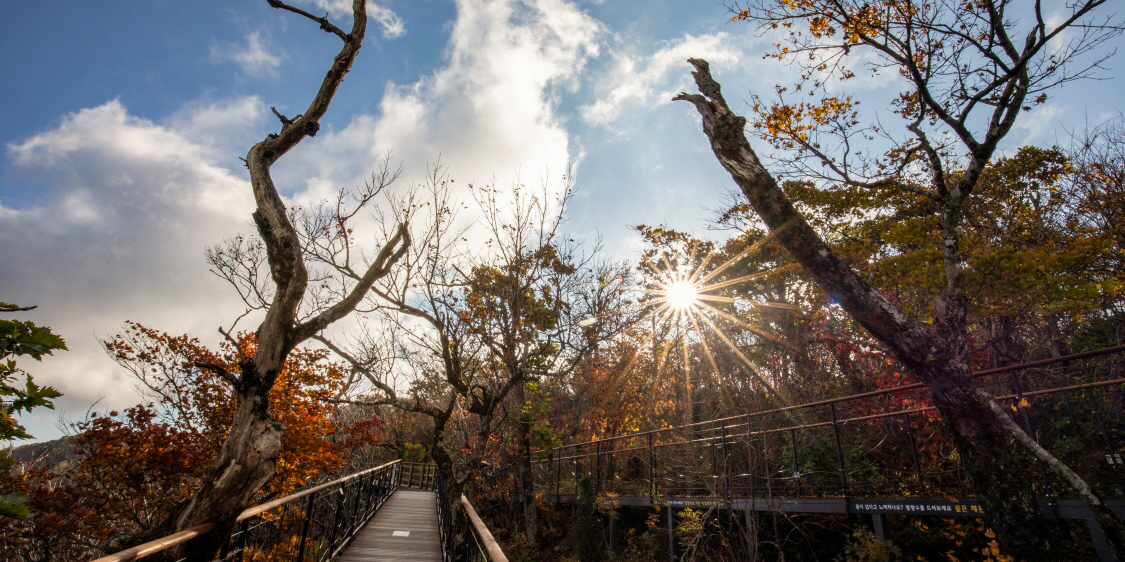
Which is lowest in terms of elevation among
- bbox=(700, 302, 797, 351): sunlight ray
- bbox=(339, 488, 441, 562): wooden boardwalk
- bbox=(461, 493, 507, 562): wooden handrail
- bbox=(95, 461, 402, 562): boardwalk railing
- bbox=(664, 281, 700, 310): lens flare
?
bbox=(339, 488, 441, 562): wooden boardwalk

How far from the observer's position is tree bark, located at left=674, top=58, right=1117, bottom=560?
388 cm

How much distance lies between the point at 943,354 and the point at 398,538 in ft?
32.8

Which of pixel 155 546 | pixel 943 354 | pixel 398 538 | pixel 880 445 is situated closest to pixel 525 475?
pixel 398 538

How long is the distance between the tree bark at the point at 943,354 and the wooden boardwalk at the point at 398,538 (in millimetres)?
7825

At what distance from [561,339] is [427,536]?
17.6 feet

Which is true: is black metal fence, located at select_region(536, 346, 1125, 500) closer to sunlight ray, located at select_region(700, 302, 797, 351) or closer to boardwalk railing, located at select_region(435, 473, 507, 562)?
sunlight ray, located at select_region(700, 302, 797, 351)

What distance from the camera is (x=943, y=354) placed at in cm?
426

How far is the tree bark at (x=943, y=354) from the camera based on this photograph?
3881mm

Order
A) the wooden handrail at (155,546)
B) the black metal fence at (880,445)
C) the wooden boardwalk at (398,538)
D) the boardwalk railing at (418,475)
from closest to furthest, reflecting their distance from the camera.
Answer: the wooden handrail at (155,546)
the black metal fence at (880,445)
the wooden boardwalk at (398,538)
the boardwalk railing at (418,475)

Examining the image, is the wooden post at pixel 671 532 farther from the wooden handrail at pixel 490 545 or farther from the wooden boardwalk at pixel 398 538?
the wooden handrail at pixel 490 545

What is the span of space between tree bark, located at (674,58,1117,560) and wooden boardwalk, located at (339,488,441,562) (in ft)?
25.7

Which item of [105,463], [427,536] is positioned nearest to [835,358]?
[427,536]

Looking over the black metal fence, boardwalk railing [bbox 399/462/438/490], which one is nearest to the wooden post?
the black metal fence

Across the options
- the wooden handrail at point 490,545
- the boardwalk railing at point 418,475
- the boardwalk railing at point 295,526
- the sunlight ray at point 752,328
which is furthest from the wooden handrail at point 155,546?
the boardwalk railing at point 418,475
